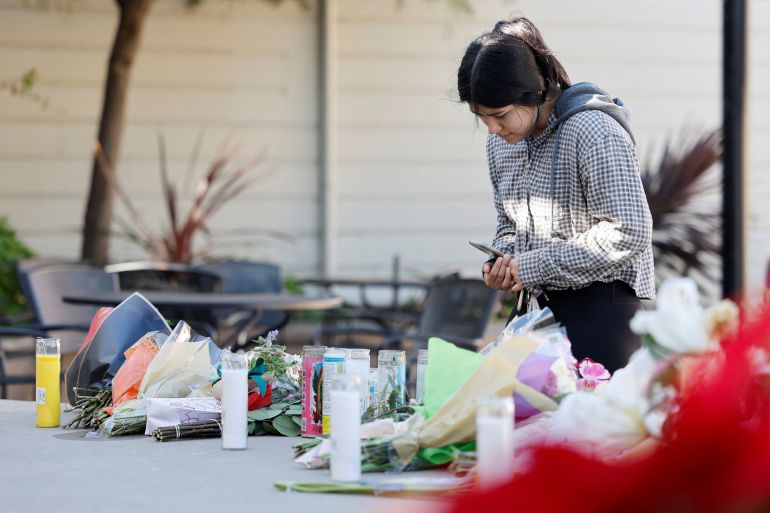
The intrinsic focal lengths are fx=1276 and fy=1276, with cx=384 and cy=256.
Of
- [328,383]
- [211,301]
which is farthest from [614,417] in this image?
[211,301]

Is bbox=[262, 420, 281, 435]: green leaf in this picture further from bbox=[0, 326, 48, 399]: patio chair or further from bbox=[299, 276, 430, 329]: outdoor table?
bbox=[299, 276, 430, 329]: outdoor table

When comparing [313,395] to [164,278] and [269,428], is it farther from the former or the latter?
[164,278]

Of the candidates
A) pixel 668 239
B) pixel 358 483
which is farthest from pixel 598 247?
pixel 668 239

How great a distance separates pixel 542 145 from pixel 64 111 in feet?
19.8

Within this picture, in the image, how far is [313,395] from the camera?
96.1 inches

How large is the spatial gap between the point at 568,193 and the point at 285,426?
0.89 metres

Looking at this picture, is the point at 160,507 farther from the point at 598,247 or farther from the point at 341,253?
the point at 341,253

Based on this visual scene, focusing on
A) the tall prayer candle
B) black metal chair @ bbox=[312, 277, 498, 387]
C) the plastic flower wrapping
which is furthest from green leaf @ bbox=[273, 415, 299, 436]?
black metal chair @ bbox=[312, 277, 498, 387]

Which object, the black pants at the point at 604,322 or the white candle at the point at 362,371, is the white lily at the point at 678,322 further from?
the black pants at the point at 604,322

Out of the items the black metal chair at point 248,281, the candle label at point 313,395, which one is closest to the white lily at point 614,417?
the candle label at point 313,395

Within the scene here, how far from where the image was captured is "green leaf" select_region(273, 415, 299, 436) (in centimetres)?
252

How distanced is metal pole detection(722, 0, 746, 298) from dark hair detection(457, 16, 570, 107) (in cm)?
104

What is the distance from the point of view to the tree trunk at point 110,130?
7.44m

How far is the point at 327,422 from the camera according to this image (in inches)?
92.2
